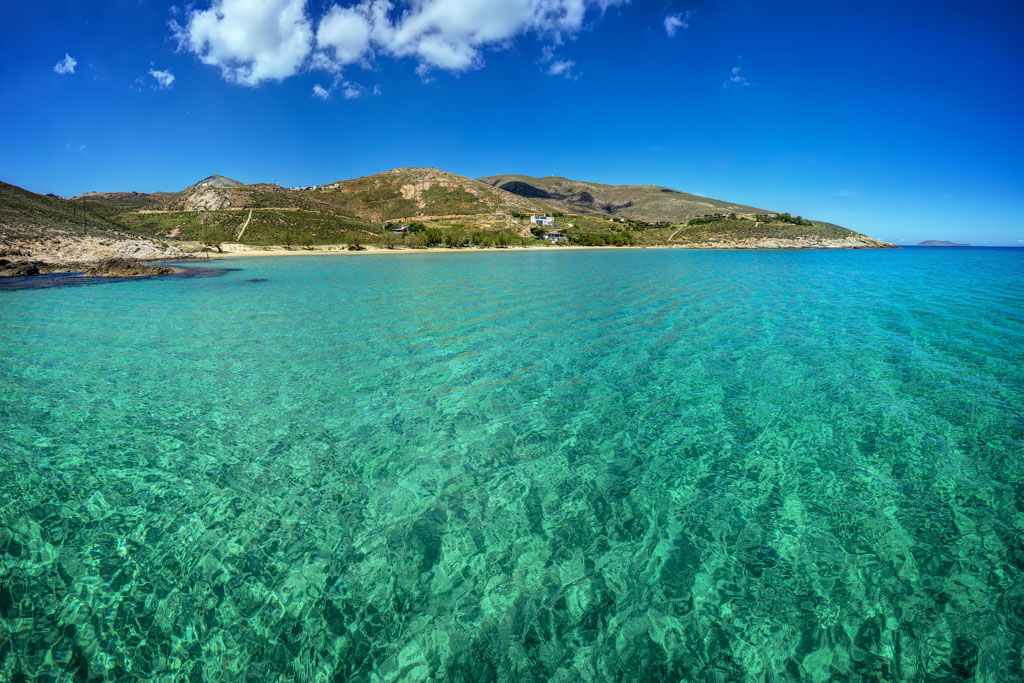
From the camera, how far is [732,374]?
1195 centimetres

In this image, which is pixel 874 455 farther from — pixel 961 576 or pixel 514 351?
pixel 514 351

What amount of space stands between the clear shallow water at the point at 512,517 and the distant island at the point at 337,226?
174 ft

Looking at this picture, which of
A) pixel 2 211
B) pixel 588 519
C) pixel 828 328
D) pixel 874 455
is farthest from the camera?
pixel 2 211

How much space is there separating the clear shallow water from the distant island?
53.1m

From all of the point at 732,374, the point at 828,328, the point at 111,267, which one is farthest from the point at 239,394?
the point at 111,267

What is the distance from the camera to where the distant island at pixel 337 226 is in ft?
183

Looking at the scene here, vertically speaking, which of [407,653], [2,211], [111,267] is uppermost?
[2,211]

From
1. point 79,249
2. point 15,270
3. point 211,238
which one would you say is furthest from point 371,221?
point 15,270

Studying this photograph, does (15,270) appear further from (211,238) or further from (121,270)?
(211,238)

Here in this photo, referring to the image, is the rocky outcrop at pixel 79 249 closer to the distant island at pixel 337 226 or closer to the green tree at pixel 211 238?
the distant island at pixel 337 226

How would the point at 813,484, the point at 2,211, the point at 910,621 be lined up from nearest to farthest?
the point at 910,621, the point at 813,484, the point at 2,211

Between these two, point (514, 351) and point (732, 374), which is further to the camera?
point (514, 351)

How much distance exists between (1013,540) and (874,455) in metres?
2.16

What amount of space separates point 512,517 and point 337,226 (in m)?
131
